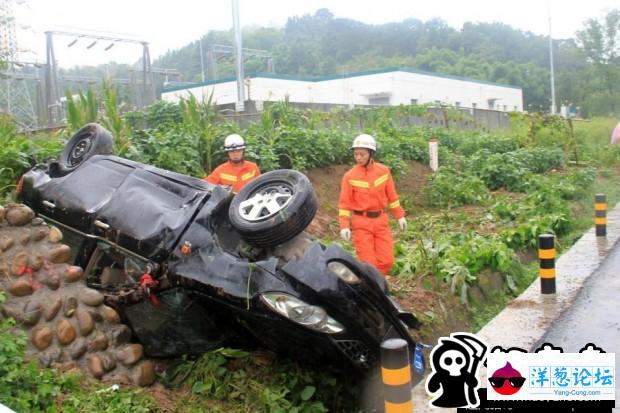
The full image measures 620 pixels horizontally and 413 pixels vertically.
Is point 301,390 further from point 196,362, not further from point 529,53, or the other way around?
point 529,53

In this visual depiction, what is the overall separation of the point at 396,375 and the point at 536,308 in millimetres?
3330

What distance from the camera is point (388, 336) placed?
4062 mm

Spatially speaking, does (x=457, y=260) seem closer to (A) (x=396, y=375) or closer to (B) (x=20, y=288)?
(A) (x=396, y=375)

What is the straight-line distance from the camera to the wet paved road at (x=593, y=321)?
203 inches

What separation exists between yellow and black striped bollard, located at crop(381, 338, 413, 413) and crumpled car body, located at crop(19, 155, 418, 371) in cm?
59

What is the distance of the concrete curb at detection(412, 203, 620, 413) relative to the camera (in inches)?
203

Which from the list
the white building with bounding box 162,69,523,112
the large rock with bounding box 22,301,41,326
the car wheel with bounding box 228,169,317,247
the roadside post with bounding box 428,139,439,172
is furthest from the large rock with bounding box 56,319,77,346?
the white building with bounding box 162,69,523,112

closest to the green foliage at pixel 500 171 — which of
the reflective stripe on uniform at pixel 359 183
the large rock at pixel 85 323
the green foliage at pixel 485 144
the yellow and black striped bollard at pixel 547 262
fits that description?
the green foliage at pixel 485 144

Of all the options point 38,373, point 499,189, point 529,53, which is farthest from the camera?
point 529,53

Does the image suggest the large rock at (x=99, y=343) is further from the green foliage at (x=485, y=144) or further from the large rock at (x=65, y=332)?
the green foliage at (x=485, y=144)

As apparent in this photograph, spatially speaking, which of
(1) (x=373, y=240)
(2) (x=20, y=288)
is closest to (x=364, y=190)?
(1) (x=373, y=240)

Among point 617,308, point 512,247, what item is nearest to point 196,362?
point 617,308

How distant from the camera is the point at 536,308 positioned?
6102 millimetres

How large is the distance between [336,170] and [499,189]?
4.24m
